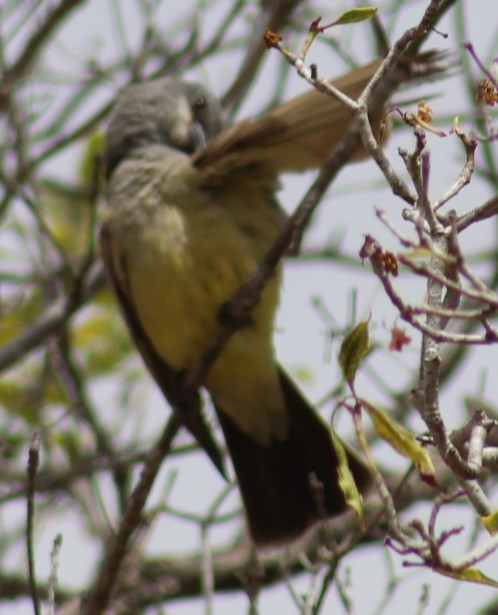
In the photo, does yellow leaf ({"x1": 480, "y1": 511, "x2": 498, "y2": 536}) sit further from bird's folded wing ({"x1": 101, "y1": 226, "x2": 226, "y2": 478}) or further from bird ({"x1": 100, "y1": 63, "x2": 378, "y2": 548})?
bird's folded wing ({"x1": 101, "y1": 226, "x2": 226, "y2": 478})

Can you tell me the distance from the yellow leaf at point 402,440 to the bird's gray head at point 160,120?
3.88m

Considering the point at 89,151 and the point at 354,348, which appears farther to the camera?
the point at 89,151

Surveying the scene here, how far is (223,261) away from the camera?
4.89 metres

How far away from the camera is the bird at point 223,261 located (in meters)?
4.77

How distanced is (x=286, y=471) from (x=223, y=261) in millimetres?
1315

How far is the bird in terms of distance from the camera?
15.6 feet

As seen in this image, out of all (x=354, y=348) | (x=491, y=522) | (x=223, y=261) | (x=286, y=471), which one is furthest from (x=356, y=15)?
(x=286, y=471)

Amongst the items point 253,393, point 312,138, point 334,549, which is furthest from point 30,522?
point 253,393

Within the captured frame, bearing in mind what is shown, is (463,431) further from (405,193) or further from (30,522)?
(30,522)

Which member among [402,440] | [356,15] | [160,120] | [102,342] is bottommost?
[402,440]

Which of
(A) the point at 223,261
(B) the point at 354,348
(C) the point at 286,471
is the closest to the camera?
(B) the point at 354,348

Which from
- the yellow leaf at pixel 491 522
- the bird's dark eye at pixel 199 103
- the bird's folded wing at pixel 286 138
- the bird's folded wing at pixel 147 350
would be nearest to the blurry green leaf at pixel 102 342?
the bird's folded wing at pixel 147 350

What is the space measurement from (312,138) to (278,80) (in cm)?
137

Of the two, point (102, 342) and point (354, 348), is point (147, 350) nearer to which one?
point (102, 342)
